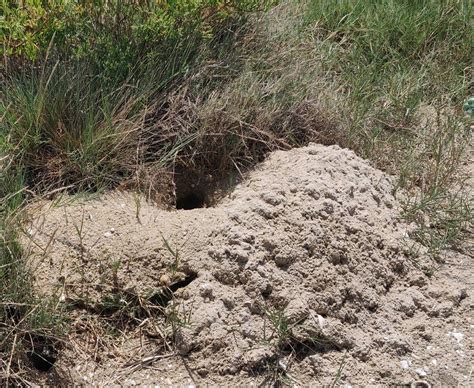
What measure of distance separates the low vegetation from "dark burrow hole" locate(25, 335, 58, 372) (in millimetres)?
26

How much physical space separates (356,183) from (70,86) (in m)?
1.36

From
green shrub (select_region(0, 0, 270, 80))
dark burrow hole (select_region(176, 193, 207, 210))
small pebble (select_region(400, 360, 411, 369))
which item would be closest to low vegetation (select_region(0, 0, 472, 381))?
green shrub (select_region(0, 0, 270, 80))

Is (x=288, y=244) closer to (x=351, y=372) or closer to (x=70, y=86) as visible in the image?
(x=351, y=372)

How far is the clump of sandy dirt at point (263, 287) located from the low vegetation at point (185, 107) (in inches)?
7.2

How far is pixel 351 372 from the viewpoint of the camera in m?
3.02

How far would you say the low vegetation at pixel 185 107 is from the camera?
3447mm

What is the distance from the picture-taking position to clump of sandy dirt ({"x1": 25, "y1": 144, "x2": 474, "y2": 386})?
9.75 feet

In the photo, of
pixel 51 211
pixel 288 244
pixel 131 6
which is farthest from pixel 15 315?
pixel 131 6

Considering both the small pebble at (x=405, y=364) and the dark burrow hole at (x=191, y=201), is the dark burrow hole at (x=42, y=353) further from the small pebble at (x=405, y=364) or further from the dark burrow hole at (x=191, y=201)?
the small pebble at (x=405, y=364)

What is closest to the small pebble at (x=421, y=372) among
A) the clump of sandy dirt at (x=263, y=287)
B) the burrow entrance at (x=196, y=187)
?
the clump of sandy dirt at (x=263, y=287)

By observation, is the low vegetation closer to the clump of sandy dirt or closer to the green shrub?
the green shrub

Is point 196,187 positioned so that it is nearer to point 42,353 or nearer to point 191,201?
point 191,201

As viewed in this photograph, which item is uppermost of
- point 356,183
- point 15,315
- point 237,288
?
point 356,183

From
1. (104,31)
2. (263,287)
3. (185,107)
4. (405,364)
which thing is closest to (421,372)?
(405,364)
